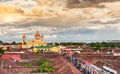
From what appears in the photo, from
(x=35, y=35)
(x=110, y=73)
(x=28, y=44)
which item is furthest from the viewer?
→ (x=28, y=44)

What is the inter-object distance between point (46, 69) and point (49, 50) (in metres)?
49.4

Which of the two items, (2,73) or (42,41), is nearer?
(2,73)

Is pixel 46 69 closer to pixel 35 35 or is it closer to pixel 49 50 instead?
pixel 49 50

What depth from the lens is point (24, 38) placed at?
9494 cm

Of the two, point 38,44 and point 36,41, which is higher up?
point 36,41

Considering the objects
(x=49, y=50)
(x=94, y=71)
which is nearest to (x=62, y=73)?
(x=94, y=71)

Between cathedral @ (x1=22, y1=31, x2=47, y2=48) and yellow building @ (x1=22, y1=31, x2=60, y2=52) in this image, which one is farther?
cathedral @ (x1=22, y1=31, x2=47, y2=48)

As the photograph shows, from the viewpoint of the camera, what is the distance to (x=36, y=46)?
87438mm

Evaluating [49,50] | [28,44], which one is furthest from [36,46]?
[28,44]

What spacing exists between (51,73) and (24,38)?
62.0 meters

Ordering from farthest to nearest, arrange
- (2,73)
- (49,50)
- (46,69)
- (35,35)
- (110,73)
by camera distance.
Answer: (35,35) < (49,50) < (46,69) < (2,73) < (110,73)

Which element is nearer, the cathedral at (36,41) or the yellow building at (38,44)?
the yellow building at (38,44)

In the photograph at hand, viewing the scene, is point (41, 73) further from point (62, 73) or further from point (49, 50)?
point (49, 50)

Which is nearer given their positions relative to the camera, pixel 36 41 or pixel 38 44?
pixel 38 44
